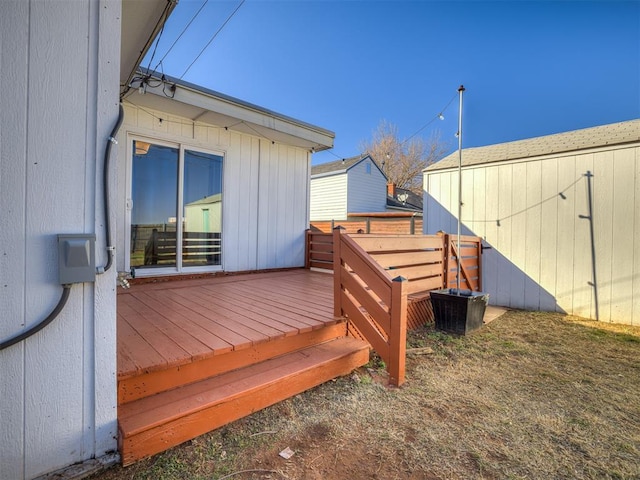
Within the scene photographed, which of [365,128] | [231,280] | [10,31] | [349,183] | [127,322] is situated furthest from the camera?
[365,128]

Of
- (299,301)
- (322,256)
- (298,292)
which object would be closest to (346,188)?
(322,256)

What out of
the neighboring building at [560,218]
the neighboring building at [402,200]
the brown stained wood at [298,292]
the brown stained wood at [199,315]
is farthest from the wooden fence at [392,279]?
the neighboring building at [402,200]

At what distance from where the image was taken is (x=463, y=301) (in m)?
3.53

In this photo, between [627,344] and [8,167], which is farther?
[627,344]

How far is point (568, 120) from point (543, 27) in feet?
17.8

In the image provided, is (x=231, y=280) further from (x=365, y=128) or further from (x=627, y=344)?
(x=365, y=128)

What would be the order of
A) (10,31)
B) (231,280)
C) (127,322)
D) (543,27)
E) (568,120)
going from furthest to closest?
(568,120)
(543,27)
(231,280)
(127,322)
(10,31)

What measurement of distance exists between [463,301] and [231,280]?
3.22m

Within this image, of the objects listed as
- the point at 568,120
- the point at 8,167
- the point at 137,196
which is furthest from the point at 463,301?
the point at 568,120

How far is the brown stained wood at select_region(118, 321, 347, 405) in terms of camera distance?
1642mm

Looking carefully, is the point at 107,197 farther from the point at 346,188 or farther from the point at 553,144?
the point at 346,188

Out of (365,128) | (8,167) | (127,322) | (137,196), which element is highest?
(365,128)

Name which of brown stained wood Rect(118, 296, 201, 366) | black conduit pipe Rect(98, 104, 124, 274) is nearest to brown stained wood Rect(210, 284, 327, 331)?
brown stained wood Rect(118, 296, 201, 366)

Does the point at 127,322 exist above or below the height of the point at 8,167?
below
